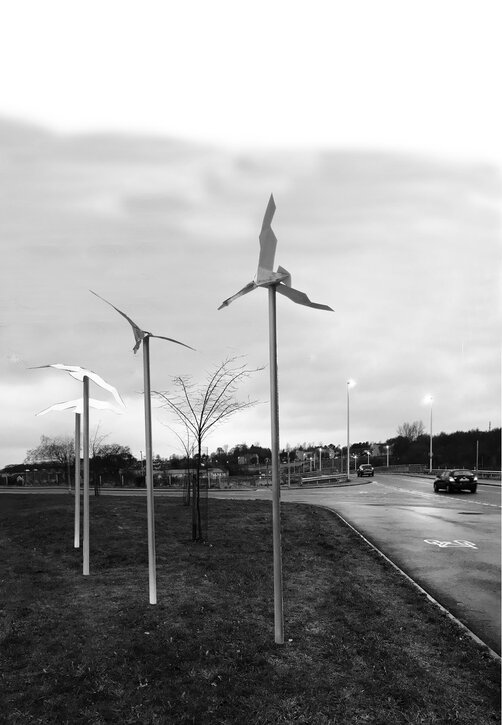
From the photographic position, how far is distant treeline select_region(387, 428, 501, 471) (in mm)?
101938

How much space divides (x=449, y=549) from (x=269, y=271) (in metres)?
10.1

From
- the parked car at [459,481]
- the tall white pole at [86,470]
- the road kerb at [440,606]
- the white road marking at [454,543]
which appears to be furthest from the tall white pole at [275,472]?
the parked car at [459,481]

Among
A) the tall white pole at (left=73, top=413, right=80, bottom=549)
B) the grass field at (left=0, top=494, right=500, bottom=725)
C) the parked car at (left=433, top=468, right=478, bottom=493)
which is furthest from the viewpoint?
the parked car at (left=433, top=468, right=478, bottom=493)

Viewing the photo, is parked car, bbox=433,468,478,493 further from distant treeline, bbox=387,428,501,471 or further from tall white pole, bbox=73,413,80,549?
distant treeline, bbox=387,428,501,471

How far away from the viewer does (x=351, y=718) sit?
15.3ft

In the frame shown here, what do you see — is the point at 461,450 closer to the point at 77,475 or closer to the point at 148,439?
the point at 77,475

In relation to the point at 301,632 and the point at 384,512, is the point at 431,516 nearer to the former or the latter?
the point at 384,512

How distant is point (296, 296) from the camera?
6297mm

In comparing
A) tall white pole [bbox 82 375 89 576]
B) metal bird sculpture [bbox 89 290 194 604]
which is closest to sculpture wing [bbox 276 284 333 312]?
metal bird sculpture [bbox 89 290 194 604]

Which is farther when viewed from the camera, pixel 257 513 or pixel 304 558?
pixel 257 513

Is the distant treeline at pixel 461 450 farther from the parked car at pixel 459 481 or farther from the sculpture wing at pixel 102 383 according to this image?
the sculpture wing at pixel 102 383

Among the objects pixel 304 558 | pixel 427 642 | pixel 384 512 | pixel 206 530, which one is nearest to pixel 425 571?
pixel 304 558

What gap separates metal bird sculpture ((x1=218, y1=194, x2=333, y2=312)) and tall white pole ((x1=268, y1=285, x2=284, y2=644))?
12cm

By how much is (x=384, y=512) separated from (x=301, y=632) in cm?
1580
